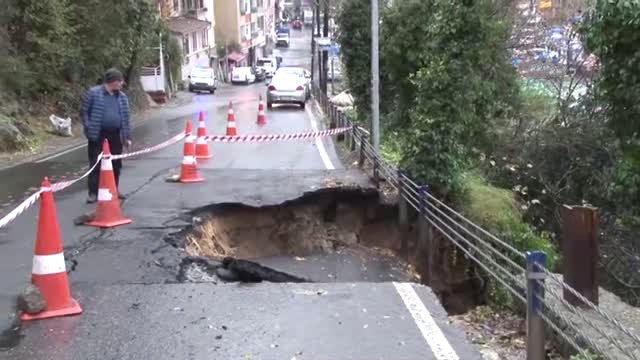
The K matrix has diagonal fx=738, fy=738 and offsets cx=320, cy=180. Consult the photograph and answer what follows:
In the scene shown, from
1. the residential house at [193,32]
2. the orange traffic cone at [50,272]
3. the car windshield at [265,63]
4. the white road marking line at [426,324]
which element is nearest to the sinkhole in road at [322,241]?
the white road marking line at [426,324]

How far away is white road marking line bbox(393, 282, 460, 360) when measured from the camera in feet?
15.7

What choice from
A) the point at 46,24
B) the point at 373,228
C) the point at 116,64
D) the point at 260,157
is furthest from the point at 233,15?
the point at 373,228

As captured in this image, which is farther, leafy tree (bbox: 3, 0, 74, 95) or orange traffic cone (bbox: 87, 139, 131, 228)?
leafy tree (bbox: 3, 0, 74, 95)

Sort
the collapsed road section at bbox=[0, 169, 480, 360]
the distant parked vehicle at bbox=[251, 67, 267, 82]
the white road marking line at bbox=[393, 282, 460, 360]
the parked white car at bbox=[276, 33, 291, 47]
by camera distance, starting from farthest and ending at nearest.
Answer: the parked white car at bbox=[276, 33, 291, 47]
the distant parked vehicle at bbox=[251, 67, 267, 82]
the collapsed road section at bbox=[0, 169, 480, 360]
the white road marking line at bbox=[393, 282, 460, 360]

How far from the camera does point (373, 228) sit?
10484mm

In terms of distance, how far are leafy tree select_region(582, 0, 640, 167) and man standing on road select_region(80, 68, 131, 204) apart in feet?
19.0

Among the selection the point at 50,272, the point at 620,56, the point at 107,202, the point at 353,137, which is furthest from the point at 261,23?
the point at 50,272

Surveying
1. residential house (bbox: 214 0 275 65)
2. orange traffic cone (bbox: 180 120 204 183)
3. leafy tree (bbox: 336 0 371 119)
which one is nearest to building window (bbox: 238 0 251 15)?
residential house (bbox: 214 0 275 65)

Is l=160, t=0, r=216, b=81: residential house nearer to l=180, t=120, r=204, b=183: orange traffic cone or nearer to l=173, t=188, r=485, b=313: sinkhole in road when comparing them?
l=180, t=120, r=204, b=183: orange traffic cone

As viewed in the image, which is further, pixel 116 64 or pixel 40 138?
pixel 116 64

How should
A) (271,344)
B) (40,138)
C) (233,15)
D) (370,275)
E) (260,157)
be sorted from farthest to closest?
1. (233,15)
2. (40,138)
3. (260,157)
4. (370,275)
5. (271,344)

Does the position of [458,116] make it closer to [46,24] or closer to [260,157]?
[260,157]

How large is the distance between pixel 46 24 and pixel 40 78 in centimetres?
185

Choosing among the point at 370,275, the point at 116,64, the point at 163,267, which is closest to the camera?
the point at 163,267
